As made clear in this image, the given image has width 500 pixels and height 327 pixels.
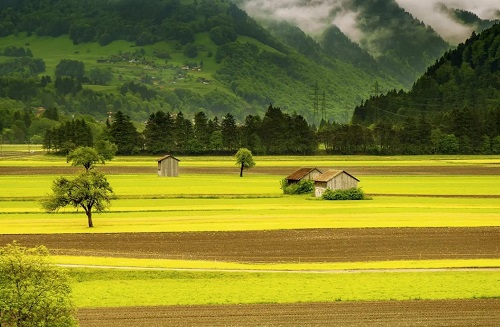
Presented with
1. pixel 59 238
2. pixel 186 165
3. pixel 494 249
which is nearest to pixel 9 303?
pixel 59 238

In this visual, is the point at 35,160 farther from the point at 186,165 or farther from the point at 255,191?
the point at 255,191

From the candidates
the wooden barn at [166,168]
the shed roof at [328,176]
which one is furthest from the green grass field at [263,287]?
the wooden barn at [166,168]

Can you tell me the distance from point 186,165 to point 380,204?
9017 centimetres

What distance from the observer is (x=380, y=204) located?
94500 millimetres

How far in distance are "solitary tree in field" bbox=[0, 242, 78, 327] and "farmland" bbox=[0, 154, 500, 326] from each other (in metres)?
6.92

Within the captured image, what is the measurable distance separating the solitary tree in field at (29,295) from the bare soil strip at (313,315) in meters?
6.65

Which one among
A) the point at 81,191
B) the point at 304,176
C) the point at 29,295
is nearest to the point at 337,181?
the point at 304,176

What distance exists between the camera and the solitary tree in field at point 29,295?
3250cm

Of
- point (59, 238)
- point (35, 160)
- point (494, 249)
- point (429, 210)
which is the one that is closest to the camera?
point (494, 249)

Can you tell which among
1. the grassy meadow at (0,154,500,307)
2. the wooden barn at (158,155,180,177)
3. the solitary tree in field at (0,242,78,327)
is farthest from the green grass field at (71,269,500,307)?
the wooden barn at (158,155,180,177)

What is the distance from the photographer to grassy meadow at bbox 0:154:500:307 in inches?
1849

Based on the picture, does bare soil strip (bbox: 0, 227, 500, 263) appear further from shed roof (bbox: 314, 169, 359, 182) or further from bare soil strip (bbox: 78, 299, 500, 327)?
shed roof (bbox: 314, 169, 359, 182)

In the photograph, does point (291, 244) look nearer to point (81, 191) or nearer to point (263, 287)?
point (263, 287)

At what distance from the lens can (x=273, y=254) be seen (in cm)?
5997
